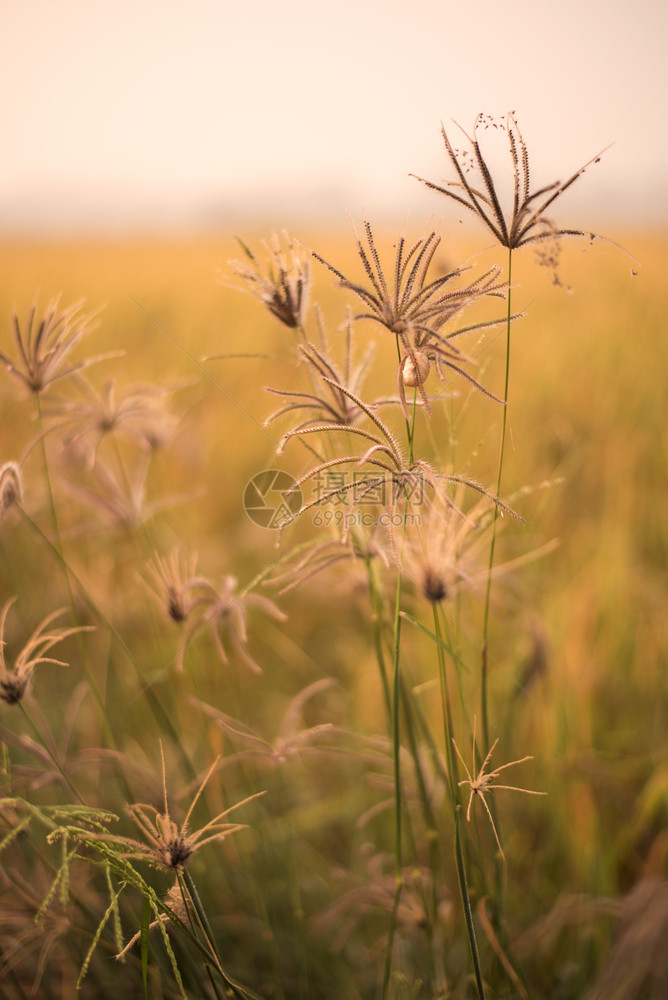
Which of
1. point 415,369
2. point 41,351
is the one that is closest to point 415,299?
point 415,369

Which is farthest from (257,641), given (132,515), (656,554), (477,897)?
(656,554)

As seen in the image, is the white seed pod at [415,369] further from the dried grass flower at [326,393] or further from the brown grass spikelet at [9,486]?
the brown grass spikelet at [9,486]

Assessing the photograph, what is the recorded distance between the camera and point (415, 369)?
1.12ft

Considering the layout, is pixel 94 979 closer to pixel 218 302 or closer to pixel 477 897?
pixel 477 897

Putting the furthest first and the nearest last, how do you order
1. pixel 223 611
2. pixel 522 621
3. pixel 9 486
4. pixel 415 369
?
pixel 522 621 < pixel 223 611 < pixel 9 486 < pixel 415 369

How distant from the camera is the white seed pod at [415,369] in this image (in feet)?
1.11

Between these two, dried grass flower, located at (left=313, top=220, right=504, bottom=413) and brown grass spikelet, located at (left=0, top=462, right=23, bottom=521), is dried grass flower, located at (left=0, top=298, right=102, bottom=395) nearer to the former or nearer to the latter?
brown grass spikelet, located at (left=0, top=462, right=23, bottom=521)

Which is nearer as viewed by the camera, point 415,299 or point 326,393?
point 415,299

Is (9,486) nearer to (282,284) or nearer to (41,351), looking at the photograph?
(41,351)

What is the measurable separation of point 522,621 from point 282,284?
2.07 feet

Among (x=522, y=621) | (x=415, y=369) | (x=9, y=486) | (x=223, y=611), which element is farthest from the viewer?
(x=522, y=621)

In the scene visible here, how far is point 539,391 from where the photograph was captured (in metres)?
1.76

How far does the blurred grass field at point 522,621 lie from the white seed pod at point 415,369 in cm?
9

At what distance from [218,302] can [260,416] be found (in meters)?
1.48
